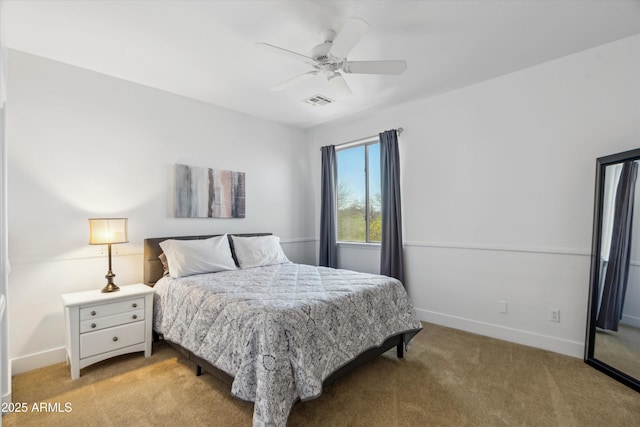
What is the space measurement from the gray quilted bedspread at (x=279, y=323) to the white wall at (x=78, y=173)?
80 cm

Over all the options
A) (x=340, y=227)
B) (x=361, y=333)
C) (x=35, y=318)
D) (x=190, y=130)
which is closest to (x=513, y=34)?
(x=361, y=333)

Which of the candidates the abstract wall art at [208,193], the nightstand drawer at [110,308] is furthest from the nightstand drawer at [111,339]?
the abstract wall art at [208,193]

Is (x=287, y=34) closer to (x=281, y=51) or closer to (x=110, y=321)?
(x=281, y=51)

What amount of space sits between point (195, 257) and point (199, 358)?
3.56 ft

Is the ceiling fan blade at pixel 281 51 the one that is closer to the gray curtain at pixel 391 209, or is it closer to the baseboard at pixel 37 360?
the gray curtain at pixel 391 209

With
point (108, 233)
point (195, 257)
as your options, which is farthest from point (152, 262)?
point (108, 233)

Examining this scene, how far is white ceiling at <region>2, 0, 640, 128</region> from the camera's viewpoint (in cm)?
205

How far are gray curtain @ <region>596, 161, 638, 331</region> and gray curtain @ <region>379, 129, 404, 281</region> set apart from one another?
6.06 ft

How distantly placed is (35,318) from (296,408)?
2.39m

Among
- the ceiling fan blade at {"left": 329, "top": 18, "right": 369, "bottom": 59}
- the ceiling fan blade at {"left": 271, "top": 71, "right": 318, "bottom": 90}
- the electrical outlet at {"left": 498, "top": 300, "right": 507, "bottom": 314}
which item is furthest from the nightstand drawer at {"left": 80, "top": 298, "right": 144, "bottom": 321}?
the electrical outlet at {"left": 498, "top": 300, "right": 507, "bottom": 314}

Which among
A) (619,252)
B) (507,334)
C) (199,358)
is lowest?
(507,334)

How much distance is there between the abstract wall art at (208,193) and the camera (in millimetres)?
3464

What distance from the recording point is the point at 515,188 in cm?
300

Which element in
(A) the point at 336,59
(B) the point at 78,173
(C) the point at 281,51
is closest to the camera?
(C) the point at 281,51
